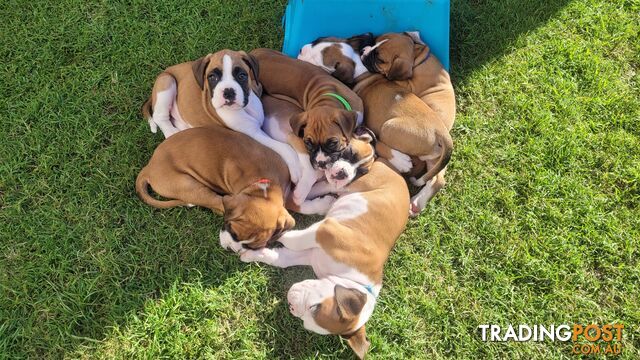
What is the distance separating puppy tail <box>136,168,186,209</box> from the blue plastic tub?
209 centimetres

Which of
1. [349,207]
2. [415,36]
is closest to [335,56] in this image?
[415,36]

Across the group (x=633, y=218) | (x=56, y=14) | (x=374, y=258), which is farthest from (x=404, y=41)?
(x=56, y=14)

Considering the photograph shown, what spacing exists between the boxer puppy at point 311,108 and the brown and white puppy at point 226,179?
270 millimetres

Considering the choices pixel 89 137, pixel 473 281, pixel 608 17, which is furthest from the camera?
pixel 608 17

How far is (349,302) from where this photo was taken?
12.6 ft

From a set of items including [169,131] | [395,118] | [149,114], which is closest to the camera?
[395,118]

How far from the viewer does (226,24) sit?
19.1 ft

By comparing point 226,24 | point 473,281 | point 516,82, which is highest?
point 226,24

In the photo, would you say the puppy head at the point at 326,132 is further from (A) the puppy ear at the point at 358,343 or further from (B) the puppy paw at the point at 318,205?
(A) the puppy ear at the point at 358,343

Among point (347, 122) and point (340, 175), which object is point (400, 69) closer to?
point (347, 122)

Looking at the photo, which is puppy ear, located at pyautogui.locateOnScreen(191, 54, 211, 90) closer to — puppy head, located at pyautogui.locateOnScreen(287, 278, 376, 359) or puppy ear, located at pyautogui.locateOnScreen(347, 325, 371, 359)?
puppy head, located at pyautogui.locateOnScreen(287, 278, 376, 359)

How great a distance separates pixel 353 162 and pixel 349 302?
1305 millimetres

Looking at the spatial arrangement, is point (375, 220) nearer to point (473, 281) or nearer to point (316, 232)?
point (316, 232)

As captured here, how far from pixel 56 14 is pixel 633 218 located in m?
6.72
